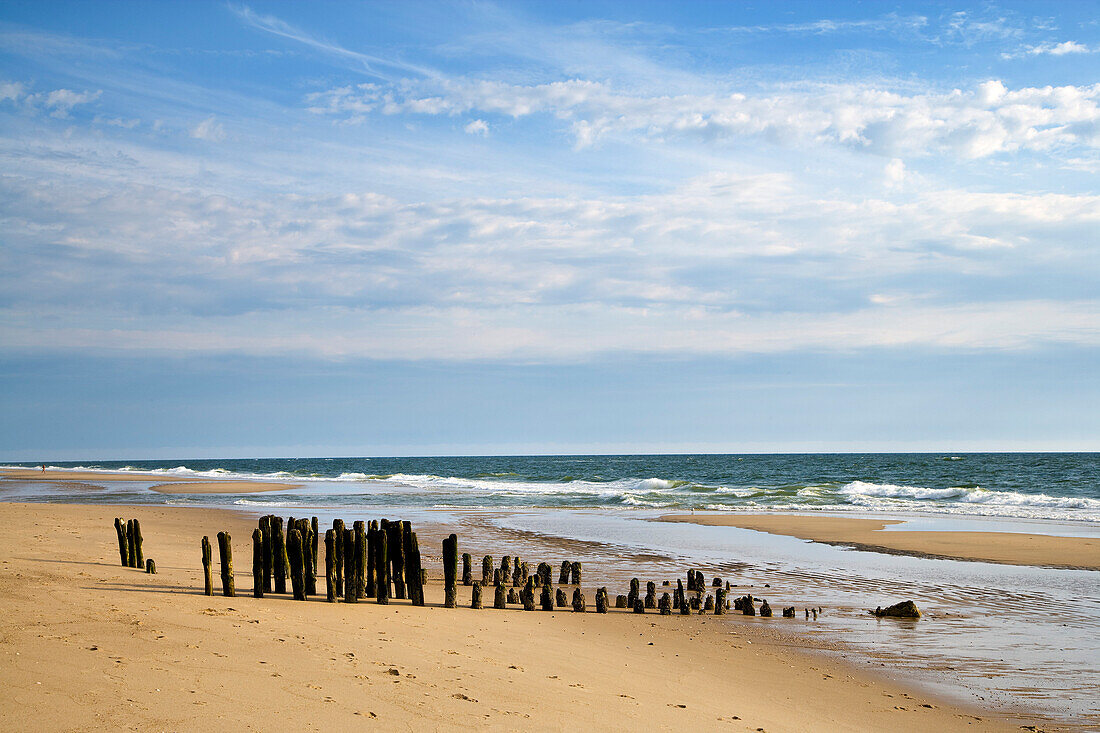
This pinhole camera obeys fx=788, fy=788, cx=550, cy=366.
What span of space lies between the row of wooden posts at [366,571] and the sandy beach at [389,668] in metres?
0.35

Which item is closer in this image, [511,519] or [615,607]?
[615,607]

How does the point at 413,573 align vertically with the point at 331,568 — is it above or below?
below

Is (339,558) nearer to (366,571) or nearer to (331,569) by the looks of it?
(331,569)

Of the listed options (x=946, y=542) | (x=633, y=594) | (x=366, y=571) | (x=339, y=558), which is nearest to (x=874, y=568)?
(x=946, y=542)

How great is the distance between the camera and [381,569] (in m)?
11.4

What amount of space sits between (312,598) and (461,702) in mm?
5538

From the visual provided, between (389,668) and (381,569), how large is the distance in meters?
4.50

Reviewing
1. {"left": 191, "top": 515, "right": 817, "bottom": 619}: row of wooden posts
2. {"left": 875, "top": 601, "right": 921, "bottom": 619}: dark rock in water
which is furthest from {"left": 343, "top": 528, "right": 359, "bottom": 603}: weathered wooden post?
{"left": 875, "top": 601, "right": 921, "bottom": 619}: dark rock in water

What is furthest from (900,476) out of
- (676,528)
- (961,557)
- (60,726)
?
(60,726)

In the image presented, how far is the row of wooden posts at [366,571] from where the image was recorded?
1090 cm

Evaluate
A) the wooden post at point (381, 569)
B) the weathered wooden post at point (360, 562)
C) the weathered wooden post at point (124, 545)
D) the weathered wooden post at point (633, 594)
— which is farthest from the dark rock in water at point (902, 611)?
the weathered wooden post at point (124, 545)

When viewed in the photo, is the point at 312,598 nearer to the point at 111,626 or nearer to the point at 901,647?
the point at 111,626

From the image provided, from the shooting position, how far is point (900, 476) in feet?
202

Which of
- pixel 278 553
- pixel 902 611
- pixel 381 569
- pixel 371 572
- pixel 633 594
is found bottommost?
pixel 902 611
